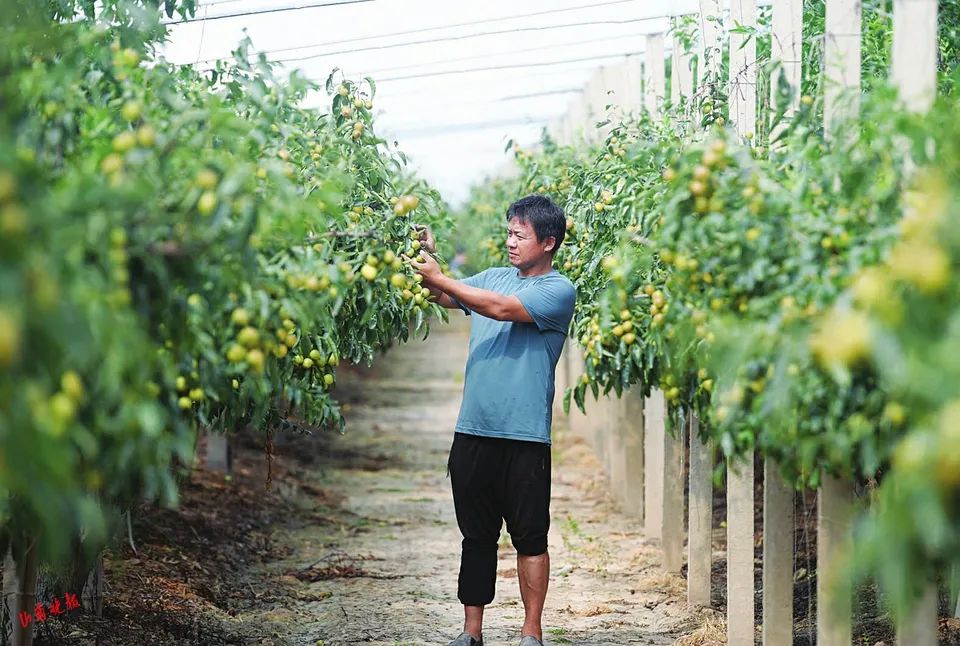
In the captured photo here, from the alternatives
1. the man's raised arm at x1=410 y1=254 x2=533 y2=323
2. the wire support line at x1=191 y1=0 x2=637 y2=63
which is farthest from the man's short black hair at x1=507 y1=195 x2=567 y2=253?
the wire support line at x1=191 y1=0 x2=637 y2=63

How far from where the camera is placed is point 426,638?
211 inches

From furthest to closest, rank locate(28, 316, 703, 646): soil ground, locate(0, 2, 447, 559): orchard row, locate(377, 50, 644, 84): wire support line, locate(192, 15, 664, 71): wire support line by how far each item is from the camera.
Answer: locate(377, 50, 644, 84): wire support line, locate(192, 15, 664, 71): wire support line, locate(28, 316, 703, 646): soil ground, locate(0, 2, 447, 559): orchard row

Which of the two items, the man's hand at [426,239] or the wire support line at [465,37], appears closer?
the man's hand at [426,239]

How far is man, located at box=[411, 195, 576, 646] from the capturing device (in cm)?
479

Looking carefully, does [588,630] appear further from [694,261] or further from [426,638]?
[694,261]

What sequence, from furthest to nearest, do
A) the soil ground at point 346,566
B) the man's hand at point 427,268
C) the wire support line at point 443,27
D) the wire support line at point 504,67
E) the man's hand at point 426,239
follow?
1. the wire support line at point 504,67
2. the wire support line at point 443,27
3. the soil ground at point 346,566
4. the man's hand at point 426,239
5. the man's hand at point 427,268

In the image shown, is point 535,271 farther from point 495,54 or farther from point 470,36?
point 495,54

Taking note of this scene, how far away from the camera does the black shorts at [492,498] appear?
15.8ft

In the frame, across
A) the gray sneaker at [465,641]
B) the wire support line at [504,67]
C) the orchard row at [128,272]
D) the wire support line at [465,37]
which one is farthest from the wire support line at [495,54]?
the gray sneaker at [465,641]

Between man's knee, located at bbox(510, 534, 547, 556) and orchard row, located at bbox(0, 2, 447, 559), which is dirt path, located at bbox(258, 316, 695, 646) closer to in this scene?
man's knee, located at bbox(510, 534, 547, 556)

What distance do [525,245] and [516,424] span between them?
2.42ft

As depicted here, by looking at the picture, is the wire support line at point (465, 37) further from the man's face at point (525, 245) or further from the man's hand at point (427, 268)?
the man's hand at point (427, 268)

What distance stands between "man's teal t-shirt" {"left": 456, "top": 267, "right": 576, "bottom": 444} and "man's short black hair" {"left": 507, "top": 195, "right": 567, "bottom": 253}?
0.58 ft

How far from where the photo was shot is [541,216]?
488 cm
